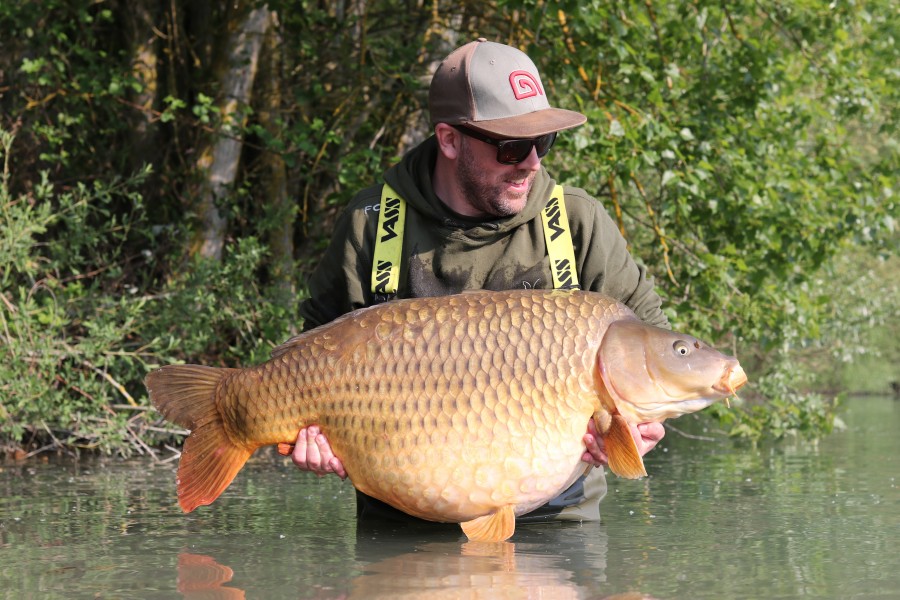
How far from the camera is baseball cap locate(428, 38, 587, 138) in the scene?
3.66m

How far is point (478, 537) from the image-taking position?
3273 millimetres

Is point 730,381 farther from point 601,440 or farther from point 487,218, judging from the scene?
point 487,218

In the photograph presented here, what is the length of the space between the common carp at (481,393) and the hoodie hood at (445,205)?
0.50 metres

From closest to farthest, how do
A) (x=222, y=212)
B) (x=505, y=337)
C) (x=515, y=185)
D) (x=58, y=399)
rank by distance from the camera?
1. (x=505, y=337)
2. (x=515, y=185)
3. (x=58, y=399)
4. (x=222, y=212)

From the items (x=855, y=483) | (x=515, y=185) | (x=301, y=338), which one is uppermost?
(x=515, y=185)

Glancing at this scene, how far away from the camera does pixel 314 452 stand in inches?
131

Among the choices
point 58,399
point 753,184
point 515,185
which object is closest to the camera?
point 515,185

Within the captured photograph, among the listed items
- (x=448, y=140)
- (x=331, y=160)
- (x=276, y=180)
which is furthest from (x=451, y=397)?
(x=276, y=180)

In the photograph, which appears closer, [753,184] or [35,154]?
[753,184]

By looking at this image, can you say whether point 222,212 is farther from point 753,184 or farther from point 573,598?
point 573,598

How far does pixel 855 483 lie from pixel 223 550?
3.08 m

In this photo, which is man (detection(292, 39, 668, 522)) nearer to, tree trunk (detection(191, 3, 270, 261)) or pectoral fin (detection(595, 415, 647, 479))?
pectoral fin (detection(595, 415, 647, 479))

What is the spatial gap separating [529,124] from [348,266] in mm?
739

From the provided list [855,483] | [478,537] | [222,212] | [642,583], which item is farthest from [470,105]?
[222,212]
